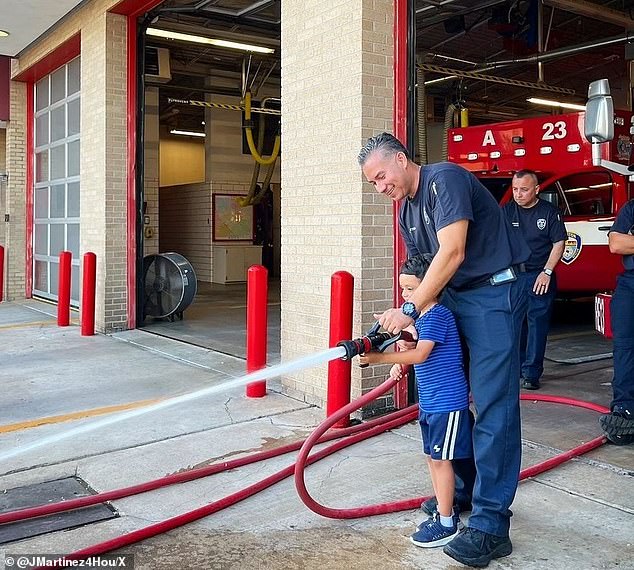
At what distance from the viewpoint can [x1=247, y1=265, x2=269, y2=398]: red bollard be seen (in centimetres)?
621

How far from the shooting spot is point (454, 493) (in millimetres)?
3566

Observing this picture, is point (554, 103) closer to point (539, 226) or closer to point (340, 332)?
point (539, 226)

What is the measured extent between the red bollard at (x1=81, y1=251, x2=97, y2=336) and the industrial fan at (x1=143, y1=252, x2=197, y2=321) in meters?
1.06

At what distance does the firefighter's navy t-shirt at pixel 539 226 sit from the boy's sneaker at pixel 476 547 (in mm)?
3638

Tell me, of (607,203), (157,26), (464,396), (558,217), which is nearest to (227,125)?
(157,26)

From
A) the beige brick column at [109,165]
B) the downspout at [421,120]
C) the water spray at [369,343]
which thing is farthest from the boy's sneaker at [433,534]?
the downspout at [421,120]

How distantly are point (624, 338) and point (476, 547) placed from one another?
7.32 feet

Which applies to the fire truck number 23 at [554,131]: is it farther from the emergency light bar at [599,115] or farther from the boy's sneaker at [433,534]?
the boy's sneaker at [433,534]

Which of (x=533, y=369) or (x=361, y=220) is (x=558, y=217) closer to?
(x=533, y=369)

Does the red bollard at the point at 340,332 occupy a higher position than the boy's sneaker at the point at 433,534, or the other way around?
the red bollard at the point at 340,332

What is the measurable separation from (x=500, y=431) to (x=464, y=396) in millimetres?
215

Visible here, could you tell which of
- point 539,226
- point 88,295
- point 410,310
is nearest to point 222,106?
point 88,295

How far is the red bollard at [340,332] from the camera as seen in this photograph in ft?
16.9

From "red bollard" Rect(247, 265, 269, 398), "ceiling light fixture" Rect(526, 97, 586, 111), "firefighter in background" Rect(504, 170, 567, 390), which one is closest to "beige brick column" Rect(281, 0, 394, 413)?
"red bollard" Rect(247, 265, 269, 398)
